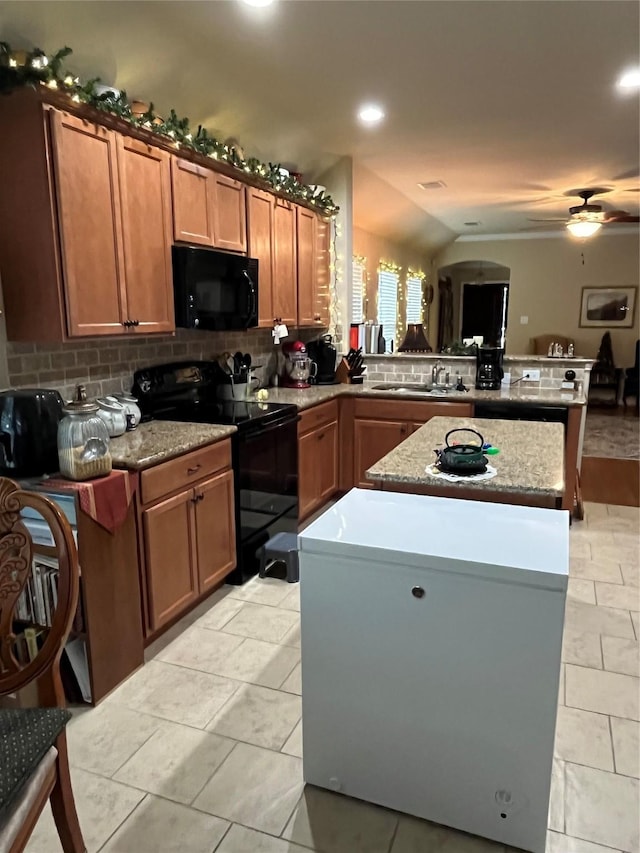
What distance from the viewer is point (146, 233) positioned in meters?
2.71

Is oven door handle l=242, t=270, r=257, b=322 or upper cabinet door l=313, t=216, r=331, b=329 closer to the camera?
oven door handle l=242, t=270, r=257, b=322

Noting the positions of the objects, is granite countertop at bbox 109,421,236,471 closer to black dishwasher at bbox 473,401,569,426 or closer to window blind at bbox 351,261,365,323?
black dishwasher at bbox 473,401,569,426

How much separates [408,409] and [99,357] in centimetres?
216

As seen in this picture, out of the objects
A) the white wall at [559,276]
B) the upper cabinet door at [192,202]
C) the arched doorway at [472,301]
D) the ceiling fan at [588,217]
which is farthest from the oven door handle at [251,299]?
the arched doorway at [472,301]

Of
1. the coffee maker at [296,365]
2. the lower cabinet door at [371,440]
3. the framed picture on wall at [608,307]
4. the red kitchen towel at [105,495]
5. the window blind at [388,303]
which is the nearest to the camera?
the red kitchen towel at [105,495]

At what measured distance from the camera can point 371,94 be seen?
330cm

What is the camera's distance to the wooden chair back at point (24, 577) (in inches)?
54.5

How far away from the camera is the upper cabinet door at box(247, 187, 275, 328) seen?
3.54 m

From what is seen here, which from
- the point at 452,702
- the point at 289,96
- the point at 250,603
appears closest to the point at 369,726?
the point at 452,702

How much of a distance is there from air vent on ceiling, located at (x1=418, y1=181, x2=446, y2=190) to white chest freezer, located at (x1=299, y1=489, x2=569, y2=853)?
15.4ft

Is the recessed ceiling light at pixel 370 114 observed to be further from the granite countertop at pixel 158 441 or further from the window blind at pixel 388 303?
the window blind at pixel 388 303

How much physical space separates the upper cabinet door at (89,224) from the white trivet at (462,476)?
154 cm

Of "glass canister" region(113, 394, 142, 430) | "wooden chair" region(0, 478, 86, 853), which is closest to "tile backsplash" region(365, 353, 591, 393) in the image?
"glass canister" region(113, 394, 142, 430)

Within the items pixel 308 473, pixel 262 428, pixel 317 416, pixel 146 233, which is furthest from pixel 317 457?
pixel 146 233
